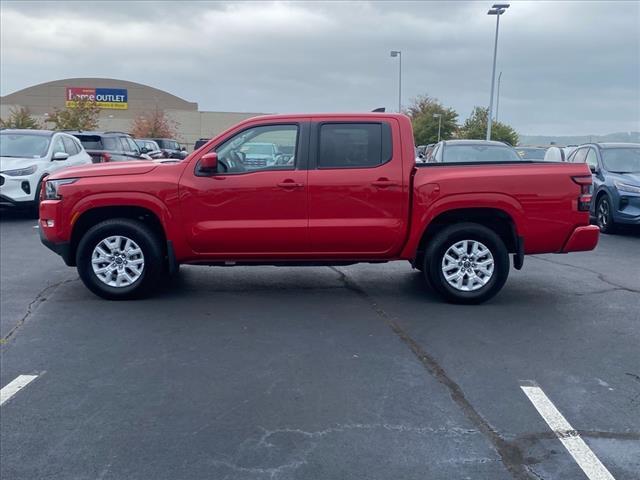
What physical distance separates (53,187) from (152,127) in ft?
168

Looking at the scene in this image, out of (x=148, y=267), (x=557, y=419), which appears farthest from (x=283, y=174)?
(x=557, y=419)

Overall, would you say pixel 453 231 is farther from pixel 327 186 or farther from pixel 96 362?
pixel 96 362

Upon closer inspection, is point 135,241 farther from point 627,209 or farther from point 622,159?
point 622,159

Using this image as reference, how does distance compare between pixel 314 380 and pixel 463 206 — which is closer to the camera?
pixel 314 380

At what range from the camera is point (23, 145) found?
14984 millimetres

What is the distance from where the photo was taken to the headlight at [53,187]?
24.7 feet

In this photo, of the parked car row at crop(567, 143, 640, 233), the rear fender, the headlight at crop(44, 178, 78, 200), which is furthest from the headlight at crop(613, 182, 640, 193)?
the headlight at crop(44, 178, 78, 200)

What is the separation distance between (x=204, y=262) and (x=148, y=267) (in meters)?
0.60

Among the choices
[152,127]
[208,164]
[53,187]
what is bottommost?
[53,187]

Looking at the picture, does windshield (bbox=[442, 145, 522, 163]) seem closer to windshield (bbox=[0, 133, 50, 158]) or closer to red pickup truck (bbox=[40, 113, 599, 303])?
red pickup truck (bbox=[40, 113, 599, 303])

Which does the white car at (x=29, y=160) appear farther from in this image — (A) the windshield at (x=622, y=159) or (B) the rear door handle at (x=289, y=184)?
(A) the windshield at (x=622, y=159)

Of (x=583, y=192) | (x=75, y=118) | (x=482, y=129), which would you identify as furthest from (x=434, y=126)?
(x=583, y=192)

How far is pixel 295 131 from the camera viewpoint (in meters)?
7.54

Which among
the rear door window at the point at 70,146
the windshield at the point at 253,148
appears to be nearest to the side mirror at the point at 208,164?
the windshield at the point at 253,148
